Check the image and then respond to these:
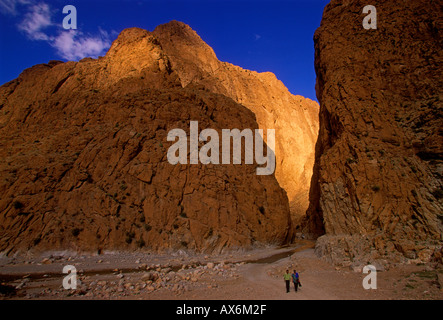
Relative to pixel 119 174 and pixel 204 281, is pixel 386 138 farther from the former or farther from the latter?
pixel 119 174

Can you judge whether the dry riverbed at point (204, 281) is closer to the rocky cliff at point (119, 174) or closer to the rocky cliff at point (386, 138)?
the rocky cliff at point (386, 138)

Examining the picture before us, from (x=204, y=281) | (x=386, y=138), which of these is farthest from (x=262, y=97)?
(x=204, y=281)

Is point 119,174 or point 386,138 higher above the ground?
point 386,138

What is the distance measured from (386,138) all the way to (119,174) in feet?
78.9

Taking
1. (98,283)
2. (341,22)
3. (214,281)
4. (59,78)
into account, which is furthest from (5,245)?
(341,22)

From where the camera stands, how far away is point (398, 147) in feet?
59.0

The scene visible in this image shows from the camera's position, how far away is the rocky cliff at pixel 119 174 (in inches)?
870

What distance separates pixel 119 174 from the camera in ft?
86.8

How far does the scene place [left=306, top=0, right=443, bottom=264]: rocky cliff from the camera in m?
15.5

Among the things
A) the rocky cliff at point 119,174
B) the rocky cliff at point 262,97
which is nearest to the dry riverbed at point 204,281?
the rocky cliff at point 119,174

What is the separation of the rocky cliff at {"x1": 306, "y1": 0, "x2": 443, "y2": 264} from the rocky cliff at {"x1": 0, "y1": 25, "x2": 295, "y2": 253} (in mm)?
10835

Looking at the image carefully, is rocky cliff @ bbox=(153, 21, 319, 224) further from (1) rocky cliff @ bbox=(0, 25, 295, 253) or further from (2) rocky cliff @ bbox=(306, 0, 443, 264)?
(2) rocky cliff @ bbox=(306, 0, 443, 264)

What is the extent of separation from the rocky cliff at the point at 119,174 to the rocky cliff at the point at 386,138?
35.5 feet

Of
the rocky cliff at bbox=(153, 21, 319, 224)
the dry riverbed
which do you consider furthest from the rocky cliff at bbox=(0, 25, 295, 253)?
the rocky cliff at bbox=(153, 21, 319, 224)
